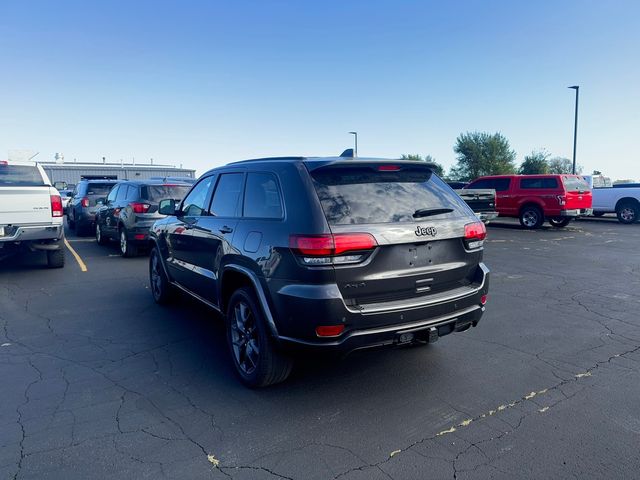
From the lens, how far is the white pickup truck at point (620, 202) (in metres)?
18.9

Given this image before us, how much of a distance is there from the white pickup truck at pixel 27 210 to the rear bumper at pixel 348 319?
6555 millimetres

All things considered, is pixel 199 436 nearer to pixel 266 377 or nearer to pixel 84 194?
pixel 266 377

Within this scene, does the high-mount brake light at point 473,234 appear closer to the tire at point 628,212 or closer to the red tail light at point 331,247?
the red tail light at point 331,247

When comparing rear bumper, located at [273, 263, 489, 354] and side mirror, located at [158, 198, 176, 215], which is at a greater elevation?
side mirror, located at [158, 198, 176, 215]

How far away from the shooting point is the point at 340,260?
3.21m

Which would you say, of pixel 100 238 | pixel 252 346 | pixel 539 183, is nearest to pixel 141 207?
pixel 100 238

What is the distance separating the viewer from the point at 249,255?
3.76 metres

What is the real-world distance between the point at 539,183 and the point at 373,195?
51.3 feet

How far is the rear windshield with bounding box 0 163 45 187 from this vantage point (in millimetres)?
8328

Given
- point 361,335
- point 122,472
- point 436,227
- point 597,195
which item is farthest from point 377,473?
point 597,195

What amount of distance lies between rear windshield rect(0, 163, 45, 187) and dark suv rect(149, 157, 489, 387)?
19.6 feet

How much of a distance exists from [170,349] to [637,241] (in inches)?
526

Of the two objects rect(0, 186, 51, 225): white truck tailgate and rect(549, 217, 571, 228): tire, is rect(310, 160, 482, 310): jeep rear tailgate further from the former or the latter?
rect(549, 217, 571, 228): tire

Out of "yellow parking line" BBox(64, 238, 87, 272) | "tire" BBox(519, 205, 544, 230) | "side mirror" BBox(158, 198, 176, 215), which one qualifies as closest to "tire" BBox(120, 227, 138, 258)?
"yellow parking line" BBox(64, 238, 87, 272)
